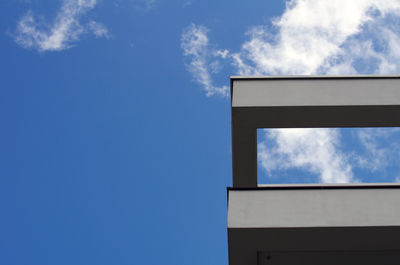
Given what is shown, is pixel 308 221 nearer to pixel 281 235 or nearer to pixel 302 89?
pixel 281 235

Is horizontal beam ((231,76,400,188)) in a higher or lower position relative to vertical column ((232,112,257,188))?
higher

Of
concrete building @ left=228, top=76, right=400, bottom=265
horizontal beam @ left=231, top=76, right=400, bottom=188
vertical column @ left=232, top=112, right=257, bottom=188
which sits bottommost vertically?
concrete building @ left=228, top=76, right=400, bottom=265

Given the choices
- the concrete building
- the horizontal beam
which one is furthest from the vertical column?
the concrete building

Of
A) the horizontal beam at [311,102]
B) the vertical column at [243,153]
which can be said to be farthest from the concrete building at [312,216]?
the vertical column at [243,153]

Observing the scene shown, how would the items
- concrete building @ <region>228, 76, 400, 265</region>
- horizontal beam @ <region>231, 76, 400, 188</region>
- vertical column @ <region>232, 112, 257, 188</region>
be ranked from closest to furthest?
concrete building @ <region>228, 76, 400, 265</region>, horizontal beam @ <region>231, 76, 400, 188</region>, vertical column @ <region>232, 112, 257, 188</region>

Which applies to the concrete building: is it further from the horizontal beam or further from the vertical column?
the vertical column

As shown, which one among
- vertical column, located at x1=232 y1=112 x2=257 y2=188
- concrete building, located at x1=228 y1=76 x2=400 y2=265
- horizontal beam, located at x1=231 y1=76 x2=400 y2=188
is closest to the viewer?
concrete building, located at x1=228 y1=76 x2=400 y2=265

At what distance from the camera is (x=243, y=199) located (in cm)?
575

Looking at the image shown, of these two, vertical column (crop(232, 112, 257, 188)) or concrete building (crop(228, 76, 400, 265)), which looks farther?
vertical column (crop(232, 112, 257, 188))

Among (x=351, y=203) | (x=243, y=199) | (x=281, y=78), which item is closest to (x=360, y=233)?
(x=351, y=203)

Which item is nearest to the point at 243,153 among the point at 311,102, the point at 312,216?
the point at 311,102

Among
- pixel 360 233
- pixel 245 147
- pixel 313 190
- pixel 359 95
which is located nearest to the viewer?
pixel 360 233

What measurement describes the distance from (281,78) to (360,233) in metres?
3.20

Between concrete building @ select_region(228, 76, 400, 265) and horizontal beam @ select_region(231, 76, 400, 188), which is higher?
horizontal beam @ select_region(231, 76, 400, 188)
